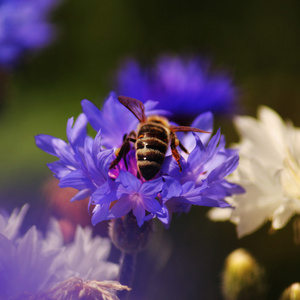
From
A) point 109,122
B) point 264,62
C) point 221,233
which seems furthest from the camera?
point 264,62

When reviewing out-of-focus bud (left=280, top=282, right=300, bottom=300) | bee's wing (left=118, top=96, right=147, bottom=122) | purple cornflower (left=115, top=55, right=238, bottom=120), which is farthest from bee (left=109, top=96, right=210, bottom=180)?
purple cornflower (left=115, top=55, right=238, bottom=120)

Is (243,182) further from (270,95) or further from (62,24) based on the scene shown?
(62,24)

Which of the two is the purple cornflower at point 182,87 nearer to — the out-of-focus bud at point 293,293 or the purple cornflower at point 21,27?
the purple cornflower at point 21,27

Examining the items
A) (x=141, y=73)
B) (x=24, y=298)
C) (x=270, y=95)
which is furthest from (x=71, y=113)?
(x=24, y=298)

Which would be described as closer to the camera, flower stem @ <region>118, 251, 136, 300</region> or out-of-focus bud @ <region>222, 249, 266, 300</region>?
flower stem @ <region>118, 251, 136, 300</region>

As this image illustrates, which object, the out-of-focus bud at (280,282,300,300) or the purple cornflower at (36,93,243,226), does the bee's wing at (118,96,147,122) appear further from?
the out-of-focus bud at (280,282,300,300)
